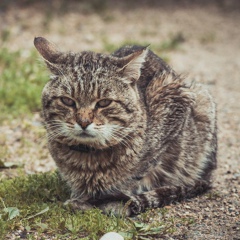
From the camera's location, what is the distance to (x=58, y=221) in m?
4.20

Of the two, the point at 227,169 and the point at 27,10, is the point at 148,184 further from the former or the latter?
the point at 27,10

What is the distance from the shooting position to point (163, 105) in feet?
15.9

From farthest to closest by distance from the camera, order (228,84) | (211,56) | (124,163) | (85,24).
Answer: (85,24) < (211,56) < (228,84) < (124,163)

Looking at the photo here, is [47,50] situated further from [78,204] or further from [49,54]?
[78,204]

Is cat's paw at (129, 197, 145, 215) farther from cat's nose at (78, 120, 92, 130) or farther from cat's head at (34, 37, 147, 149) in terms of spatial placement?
cat's nose at (78, 120, 92, 130)

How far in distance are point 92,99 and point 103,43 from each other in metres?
5.78

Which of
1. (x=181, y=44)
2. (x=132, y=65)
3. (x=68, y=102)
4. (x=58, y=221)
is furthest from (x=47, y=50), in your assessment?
(x=181, y=44)

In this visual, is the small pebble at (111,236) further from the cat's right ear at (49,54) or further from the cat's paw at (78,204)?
the cat's right ear at (49,54)

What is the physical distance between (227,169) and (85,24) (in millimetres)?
6181

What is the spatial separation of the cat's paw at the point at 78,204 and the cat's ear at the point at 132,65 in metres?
0.99

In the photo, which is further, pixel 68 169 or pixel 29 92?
pixel 29 92

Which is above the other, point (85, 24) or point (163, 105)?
point (85, 24)


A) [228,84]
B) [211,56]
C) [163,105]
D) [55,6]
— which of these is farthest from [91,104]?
[55,6]

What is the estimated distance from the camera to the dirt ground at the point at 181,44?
5.05 metres
